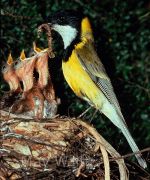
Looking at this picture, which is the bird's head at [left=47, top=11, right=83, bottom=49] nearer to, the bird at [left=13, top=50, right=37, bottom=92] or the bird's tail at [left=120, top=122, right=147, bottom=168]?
the bird at [left=13, top=50, right=37, bottom=92]

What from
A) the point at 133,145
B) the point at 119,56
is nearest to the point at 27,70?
the point at 133,145

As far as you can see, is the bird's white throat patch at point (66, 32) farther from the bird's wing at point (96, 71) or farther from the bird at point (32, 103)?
the bird at point (32, 103)

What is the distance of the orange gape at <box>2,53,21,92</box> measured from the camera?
3.62 m

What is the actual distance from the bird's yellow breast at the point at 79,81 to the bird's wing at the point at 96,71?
0.09ft

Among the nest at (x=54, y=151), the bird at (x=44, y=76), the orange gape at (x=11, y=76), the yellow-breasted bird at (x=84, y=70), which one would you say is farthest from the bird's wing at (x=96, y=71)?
the nest at (x=54, y=151)

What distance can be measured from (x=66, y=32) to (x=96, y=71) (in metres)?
0.34

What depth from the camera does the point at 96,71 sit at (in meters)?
4.09

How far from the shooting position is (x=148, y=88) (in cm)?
442

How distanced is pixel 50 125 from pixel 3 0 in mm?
1137

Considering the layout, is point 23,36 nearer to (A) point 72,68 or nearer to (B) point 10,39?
(B) point 10,39

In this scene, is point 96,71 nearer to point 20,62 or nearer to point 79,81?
point 79,81

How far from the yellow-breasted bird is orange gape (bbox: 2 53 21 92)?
0.41m

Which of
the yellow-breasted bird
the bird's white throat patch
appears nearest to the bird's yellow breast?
the yellow-breasted bird

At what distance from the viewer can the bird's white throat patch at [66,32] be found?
4.10 m
